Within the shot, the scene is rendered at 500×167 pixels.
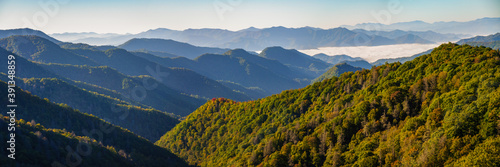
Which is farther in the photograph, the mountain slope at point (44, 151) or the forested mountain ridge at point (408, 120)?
the mountain slope at point (44, 151)

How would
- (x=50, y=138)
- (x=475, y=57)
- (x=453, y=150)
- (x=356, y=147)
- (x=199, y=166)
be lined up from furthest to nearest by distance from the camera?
(x=199, y=166) < (x=50, y=138) < (x=475, y=57) < (x=356, y=147) < (x=453, y=150)

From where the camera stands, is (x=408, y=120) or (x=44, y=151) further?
(x=44, y=151)

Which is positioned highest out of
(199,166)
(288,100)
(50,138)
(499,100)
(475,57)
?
(475,57)

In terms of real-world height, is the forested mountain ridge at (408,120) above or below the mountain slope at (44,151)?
above

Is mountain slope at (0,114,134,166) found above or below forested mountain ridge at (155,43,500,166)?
below

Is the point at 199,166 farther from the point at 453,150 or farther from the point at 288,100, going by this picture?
the point at 453,150

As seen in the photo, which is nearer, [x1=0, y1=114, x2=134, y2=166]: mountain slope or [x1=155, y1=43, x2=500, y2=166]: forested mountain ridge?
[x1=155, y1=43, x2=500, y2=166]: forested mountain ridge

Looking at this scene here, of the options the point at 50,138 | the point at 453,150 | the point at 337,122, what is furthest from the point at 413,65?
the point at 50,138

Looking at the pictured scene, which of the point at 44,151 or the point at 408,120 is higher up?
the point at 408,120
